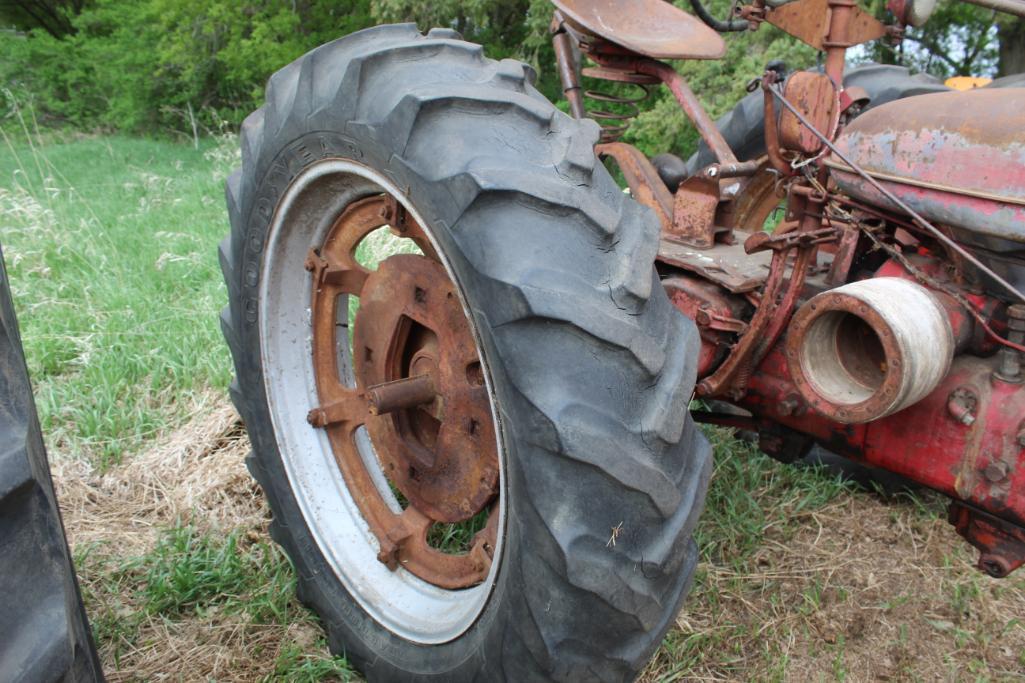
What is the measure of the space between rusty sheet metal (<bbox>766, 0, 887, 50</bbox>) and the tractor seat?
0.39 meters

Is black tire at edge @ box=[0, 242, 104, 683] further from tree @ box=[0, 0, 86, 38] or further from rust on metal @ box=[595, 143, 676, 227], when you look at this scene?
tree @ box=[0, 0, 86, 38]

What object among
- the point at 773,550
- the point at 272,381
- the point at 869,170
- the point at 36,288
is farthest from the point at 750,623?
the point at 36,288

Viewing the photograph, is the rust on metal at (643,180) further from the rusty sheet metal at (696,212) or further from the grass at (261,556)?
the grass at (261,556)

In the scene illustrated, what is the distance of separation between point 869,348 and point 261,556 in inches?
64.4

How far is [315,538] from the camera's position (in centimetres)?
196

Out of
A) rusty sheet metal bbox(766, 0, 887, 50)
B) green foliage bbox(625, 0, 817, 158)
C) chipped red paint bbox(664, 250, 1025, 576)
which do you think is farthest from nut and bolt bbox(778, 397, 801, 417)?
green foliage bbox(625, 0, 817, 158)

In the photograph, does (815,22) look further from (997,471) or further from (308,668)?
(308,668)

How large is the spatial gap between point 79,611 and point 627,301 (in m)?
0.97

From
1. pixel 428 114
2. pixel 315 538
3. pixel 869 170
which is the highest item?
pixel 428 114

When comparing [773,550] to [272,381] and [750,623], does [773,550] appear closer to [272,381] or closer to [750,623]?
[750,623]

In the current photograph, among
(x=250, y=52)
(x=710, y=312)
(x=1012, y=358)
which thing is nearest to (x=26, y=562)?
(x=710, y=312)

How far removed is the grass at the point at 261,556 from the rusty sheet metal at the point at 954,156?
1.12 metres

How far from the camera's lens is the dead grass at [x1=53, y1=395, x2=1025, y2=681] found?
1.99m

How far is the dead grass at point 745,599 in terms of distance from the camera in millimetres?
1993
